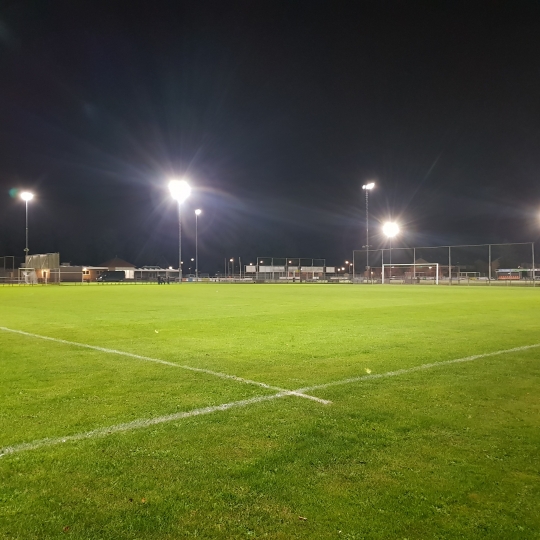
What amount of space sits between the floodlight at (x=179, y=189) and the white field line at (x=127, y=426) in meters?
44.9

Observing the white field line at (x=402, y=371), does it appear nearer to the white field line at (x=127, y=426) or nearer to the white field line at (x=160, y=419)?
the white field line at (x=160, y=419)

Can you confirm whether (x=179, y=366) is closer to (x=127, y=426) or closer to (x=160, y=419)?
(x=160, y=419)

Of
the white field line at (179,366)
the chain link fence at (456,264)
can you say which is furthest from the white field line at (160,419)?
the chain link fence at (456,264)

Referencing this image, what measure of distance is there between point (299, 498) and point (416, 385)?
3202 millimetres

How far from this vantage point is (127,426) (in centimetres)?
A: 409

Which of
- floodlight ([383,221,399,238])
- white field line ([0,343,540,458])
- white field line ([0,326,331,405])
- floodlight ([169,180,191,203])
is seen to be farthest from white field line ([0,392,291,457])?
floodlight ([383,221,399,238])

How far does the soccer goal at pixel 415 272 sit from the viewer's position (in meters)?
58.5

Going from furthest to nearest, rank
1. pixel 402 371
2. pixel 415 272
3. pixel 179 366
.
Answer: pixel 415 272
pixel 179 366
pixel 402 371

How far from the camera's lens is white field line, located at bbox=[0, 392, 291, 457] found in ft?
11.7

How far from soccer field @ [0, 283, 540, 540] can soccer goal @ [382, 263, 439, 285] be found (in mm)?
52665

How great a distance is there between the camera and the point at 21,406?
4660 millimetres

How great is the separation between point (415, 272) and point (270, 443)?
60.3 meters

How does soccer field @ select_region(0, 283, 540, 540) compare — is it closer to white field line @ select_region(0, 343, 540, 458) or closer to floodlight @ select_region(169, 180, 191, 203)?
white field line @ select_region(0, 343, 540, 458)

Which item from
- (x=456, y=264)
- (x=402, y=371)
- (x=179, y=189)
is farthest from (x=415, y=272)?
(x=402, y=371)
